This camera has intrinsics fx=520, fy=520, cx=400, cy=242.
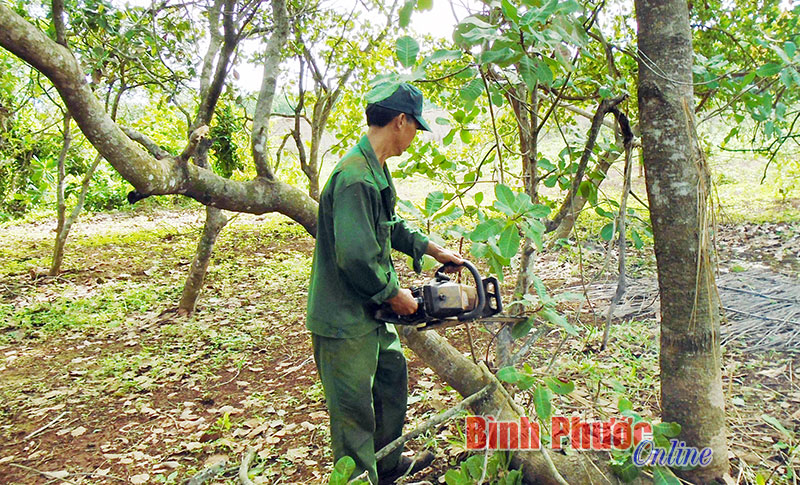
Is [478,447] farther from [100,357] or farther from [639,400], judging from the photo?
[100,357]

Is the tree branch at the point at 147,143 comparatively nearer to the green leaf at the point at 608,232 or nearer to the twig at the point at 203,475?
the twig at the point at 203,475

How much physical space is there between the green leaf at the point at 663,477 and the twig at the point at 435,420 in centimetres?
78

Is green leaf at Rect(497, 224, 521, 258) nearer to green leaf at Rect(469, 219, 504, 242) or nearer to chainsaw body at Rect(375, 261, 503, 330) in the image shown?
green leaf at Rect(469, 219, 504, 242)

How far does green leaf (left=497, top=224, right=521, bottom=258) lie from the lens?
185cm

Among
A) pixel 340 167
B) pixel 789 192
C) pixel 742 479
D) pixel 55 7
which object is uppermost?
pixel 55 7

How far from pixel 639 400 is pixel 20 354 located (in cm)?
475

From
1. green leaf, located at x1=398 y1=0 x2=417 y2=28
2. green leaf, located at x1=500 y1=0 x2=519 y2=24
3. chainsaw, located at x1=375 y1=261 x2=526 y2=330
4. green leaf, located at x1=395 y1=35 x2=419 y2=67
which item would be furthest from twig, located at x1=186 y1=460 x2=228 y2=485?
green leaf, located at x1=500 y1=0 x2=519 y2=24

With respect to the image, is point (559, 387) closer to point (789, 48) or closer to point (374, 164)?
point (374, 164)

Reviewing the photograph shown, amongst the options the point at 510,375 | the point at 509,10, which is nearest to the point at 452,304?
the point at 510,375

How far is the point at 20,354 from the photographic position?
436 centimetres

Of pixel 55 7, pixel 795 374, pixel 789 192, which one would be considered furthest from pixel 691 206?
pixel 789 192

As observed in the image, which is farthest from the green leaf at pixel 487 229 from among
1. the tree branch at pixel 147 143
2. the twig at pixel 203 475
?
the tree branch at pixel 147 143

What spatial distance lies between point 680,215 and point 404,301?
1.07 meters

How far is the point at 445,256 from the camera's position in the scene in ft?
7.88
